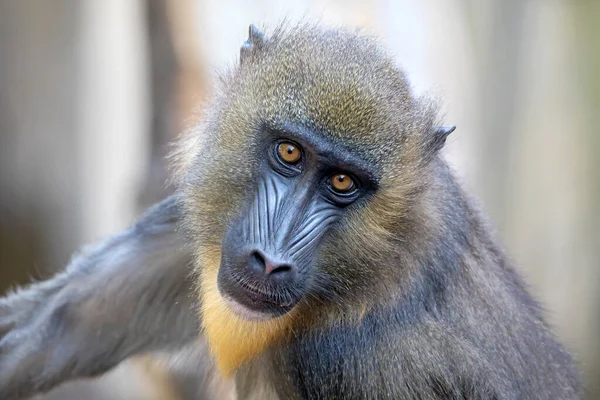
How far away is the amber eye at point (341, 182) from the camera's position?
325cm

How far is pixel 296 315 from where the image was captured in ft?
11.3

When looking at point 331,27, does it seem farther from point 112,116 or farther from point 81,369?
point 112,116

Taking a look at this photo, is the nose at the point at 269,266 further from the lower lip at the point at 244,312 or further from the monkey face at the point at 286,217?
the lower lip at the point at 244,312

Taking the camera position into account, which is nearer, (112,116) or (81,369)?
(81,369)

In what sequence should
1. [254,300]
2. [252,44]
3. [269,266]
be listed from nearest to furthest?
[269,266], [254,300], [252,44]

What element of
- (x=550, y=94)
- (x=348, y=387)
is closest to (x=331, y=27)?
(x=348, y=387)

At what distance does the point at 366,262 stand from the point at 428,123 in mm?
679

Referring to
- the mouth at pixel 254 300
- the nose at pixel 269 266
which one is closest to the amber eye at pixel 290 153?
the nose at pixel 269 266

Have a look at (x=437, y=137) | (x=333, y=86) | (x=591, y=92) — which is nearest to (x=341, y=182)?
(x=333, y=86)

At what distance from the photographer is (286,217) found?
3123 millimetres

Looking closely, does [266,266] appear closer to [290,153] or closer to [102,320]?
[290,153]

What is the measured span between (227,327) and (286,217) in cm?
57

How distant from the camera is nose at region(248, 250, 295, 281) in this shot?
3039 millimetres

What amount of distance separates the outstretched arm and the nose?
1518 millimetres
